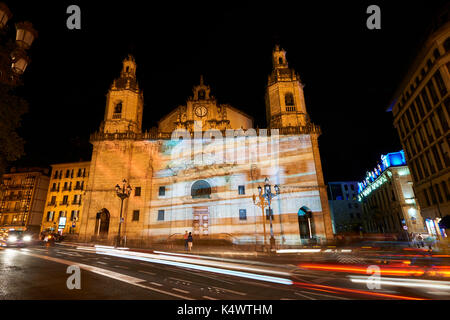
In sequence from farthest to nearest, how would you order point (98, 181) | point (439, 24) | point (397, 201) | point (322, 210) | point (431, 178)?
point (397, 201) → point (98, 181) → point (322, 210) → point (431, 178) → point (439, 24)

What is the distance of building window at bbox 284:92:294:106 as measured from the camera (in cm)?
3586

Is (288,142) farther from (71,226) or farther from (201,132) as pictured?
(71,226)

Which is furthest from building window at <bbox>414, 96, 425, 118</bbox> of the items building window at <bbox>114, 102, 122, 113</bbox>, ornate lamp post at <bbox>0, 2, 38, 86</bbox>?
building window at <bbox>114, 102, 122, 113</bbox>

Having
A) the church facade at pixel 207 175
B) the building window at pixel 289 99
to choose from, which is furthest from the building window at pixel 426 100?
the building window at pixel 289 99

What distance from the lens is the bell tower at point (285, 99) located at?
34.8m

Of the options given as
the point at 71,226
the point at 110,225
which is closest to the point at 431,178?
the point at 110,225

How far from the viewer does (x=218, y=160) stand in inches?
1305

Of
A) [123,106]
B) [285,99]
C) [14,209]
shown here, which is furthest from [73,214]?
[285,99]

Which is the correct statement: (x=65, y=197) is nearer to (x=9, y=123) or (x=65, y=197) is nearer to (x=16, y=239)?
(x=16, y=239)

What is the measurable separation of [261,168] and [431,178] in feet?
65.5

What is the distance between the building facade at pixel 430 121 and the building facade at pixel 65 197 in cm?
5458

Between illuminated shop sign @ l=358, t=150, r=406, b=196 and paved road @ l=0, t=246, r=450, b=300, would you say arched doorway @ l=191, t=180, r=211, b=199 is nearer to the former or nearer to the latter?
paved road @ l=0, t=246, r=450, b=300

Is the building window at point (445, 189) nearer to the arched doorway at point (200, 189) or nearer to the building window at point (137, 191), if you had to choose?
the arched doorway at point (200, 189)

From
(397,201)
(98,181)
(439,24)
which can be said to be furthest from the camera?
(397,201)
